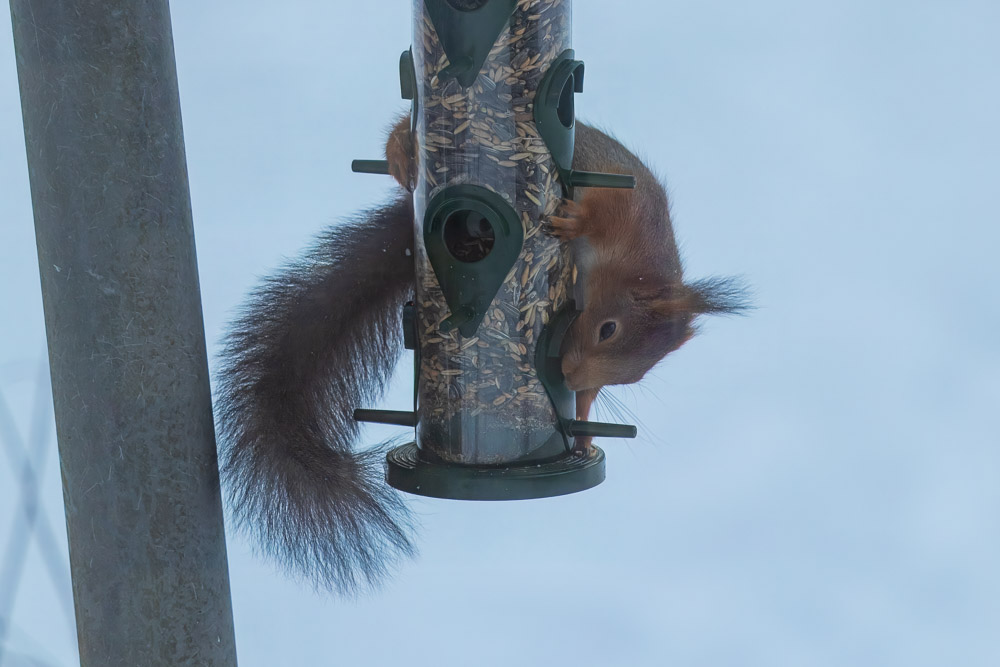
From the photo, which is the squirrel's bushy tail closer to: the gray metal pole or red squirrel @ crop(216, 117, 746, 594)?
red squirrel @ crop(216, 117, 746, 594)

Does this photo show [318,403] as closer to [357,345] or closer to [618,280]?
[357,345]

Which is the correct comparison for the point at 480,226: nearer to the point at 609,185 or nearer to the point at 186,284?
the point at 609,185

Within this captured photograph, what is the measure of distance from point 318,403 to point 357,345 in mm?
160

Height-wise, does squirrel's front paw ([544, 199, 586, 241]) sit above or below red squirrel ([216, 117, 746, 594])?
above

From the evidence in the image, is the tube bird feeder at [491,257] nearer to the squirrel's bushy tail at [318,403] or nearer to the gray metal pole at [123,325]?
the squirrel's bushy tail at [318,403]

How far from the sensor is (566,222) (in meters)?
1.94

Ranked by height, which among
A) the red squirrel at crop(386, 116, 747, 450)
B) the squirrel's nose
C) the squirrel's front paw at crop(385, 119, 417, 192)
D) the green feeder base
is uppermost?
the squirrel's front paw at crop(385, 119, 417, 192)

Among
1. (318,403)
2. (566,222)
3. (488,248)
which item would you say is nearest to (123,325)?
(318,403)

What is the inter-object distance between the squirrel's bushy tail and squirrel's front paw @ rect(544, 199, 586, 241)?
36 centimetres

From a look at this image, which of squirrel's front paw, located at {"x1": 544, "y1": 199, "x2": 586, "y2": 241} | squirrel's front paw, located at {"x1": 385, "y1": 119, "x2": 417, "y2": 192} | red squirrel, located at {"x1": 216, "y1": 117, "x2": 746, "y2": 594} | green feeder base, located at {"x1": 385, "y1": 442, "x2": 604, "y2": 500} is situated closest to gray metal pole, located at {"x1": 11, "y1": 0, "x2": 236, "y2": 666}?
red squirrel, located at {"x1": 216, "y1": 117, "x2": 746, "y2": 594}

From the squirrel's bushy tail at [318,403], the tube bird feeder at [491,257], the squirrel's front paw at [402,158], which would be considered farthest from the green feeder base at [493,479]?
the squirrel's front paw at [402,158]

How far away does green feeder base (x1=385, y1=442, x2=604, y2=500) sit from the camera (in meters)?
1.81

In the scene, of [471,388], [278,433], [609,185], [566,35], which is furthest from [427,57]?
[278,433]

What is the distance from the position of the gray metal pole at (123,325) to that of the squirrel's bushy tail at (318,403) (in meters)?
0.19
